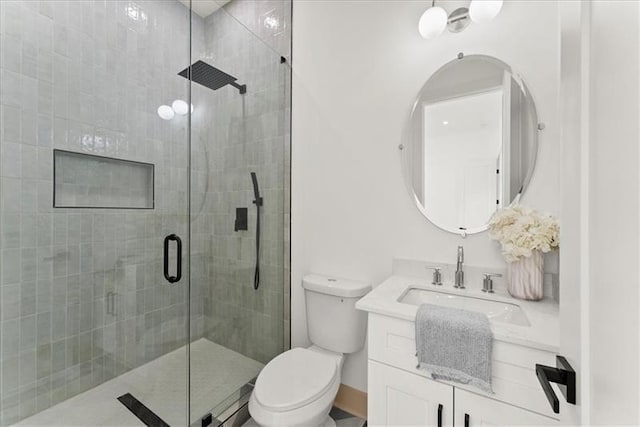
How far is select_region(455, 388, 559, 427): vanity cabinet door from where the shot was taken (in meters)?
0.81

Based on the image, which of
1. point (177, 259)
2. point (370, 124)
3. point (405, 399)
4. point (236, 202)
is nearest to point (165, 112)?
point (236, 202)

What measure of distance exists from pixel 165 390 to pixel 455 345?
1530 mm

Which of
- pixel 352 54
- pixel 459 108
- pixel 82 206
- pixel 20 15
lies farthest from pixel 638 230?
pixel 20 15

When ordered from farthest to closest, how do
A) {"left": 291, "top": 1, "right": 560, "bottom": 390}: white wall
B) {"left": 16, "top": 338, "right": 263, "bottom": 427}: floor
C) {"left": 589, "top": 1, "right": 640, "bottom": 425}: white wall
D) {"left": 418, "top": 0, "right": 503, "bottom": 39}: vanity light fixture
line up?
{"left": 16, "top": 338, "right": 263, "bottom": 427}: floor < {"left": 418, "top": 0, "right": 503, "bottom": 39}: vanity light fixture < {"left": 291, "top": 1, "right": 560, "bottom": 390}: white wall < {"left": 589, "top": 1, "right": 640, "bottom": 425}: white wall

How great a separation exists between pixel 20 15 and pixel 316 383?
7.44ft

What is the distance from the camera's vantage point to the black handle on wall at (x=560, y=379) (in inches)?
18.0

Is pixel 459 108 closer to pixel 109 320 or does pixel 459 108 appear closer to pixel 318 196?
pixel 318 196

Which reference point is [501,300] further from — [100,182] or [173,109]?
[100,182]

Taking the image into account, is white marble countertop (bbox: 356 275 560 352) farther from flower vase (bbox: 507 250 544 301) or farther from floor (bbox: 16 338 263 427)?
floor (bbox: 16 338 263 427)

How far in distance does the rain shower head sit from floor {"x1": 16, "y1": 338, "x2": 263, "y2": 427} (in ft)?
4.86

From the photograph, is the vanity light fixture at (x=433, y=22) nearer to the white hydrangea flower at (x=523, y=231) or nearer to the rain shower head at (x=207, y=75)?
the white hydrangea flower at (x=523, y=231)

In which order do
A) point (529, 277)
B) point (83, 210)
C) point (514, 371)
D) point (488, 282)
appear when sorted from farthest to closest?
point (83, 210)
point (488, 282)
point (529, 277)
point (514, 371)

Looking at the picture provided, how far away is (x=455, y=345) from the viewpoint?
2.91 feet

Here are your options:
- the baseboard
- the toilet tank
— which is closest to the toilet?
the toilet tank
